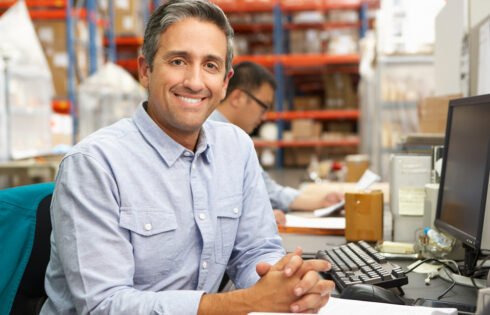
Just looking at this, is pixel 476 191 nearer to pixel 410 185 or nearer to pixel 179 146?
pixel 410 185

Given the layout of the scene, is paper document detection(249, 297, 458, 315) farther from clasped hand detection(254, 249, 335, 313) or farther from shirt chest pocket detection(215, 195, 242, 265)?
shirt chest pocket detection(215, 195, 242, 265)

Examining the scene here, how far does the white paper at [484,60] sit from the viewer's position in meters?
1.87

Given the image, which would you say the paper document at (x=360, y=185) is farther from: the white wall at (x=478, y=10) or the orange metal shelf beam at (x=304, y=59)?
the orange metal shelf beam at (x=304, y=59)

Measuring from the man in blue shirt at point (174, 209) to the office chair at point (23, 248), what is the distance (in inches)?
3.3

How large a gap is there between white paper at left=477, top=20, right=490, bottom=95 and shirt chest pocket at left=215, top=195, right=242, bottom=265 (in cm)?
99

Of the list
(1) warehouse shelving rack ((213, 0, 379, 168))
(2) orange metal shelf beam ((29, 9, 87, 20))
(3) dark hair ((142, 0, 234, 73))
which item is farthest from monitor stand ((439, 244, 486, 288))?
(1) warehouse shelving rack ((213, 0, 379, 168))

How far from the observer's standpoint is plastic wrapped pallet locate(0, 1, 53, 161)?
4.23m

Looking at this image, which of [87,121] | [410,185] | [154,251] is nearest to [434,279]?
[410,185]

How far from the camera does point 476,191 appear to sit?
1.28 meters

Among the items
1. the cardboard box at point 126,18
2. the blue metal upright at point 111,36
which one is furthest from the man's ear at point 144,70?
the cardboard box at point 126,18

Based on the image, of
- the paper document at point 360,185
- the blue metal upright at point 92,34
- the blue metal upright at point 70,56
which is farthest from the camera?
the blue metal upright at point 92,34

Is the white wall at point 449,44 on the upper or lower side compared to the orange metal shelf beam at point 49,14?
lower

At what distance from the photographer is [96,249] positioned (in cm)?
106

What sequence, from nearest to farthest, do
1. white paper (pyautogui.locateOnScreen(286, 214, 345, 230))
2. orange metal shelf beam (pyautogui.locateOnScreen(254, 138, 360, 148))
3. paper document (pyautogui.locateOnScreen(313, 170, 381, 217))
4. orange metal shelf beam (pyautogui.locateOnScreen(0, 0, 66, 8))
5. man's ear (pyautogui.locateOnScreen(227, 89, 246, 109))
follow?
white paper (pyautogui.locateOnScreen(286, 214, 345, 230)), paper document (pyautogui.locateOnScreen(313, 170, 381, 217)), man's ear (pyautogui.locateOnScreen(227, 89, 246, 109)), orange metal shelf beam (pyautogui.locateOnScreen(0, 0, 66, 8)), orange metal shelf beam (pyautogui.locateOnScreen(254, 138, 360, 148))
